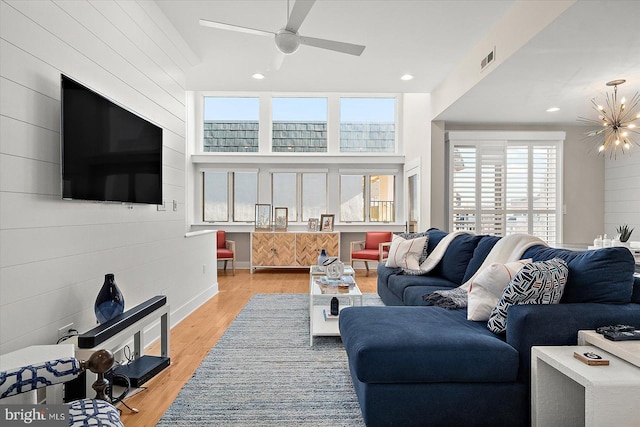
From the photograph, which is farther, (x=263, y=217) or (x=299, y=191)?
(x=299, y=191)

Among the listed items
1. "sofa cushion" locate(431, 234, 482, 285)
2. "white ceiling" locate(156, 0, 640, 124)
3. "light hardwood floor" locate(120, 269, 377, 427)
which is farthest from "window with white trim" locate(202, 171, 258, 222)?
"sofa cushion" locate(431, 234, 482, 285)

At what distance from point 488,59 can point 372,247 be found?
12.5 ft

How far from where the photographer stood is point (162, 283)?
11.2 feet

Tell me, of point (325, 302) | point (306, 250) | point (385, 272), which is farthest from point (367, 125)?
point (325, 302)

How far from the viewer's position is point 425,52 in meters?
4.16

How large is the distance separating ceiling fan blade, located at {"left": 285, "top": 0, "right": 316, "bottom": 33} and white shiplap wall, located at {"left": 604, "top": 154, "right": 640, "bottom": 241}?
5253 mm

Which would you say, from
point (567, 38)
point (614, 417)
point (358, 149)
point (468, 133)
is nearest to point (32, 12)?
point (614, 417)

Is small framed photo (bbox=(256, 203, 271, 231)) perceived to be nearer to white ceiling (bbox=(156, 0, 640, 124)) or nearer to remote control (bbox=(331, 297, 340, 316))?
white ceiling (bbox=(156, 0, 640, 124))

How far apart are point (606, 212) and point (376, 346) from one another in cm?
575

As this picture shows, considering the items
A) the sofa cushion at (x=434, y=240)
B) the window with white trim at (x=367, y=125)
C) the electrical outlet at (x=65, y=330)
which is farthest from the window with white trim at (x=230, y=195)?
the electrical outlet at (x=65, y=330)

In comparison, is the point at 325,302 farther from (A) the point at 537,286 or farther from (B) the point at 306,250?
(B) the point at 306,250

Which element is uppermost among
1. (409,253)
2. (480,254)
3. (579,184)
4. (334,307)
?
(579,184)

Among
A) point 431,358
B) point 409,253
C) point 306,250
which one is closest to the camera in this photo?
point 431,358

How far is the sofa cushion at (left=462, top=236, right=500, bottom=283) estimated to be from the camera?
9.91 feet
